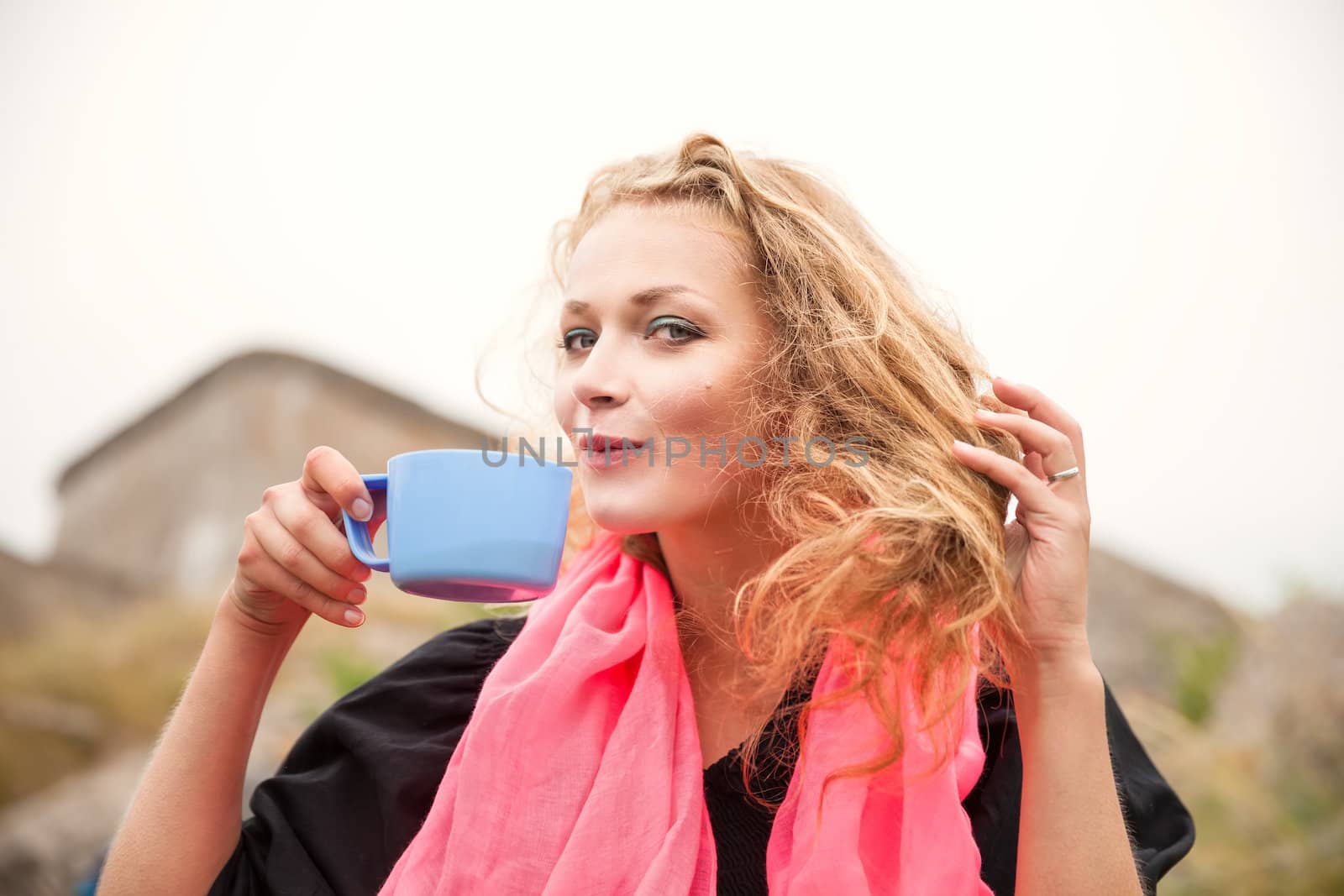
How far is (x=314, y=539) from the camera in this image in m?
1.59

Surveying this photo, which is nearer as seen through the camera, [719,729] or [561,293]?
[719,729]

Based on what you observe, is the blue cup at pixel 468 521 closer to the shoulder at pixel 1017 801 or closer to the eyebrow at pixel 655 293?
the eyebrow at pixel 655 293

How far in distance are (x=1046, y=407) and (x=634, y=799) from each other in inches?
38.0

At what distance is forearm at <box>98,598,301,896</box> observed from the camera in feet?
5.65

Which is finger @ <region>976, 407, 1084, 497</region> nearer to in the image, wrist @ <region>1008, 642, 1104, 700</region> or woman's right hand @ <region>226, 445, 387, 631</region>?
wrist @ <region>1008, 642, 1104, 700</region>

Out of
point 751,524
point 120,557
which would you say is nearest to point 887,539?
point 751,524

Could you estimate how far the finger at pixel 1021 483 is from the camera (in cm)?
153

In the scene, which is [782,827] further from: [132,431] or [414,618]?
[132,431]

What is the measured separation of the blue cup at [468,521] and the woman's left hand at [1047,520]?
0.68 meters

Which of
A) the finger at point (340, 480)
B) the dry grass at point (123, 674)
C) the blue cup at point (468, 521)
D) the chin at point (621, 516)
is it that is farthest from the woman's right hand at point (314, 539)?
the dry grass at point (123, 674)

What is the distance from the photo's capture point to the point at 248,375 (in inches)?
320

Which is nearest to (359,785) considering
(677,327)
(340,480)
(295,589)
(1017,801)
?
(295,589)

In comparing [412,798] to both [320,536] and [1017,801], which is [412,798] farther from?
[1017,801]

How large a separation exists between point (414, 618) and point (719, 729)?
13.9ft
